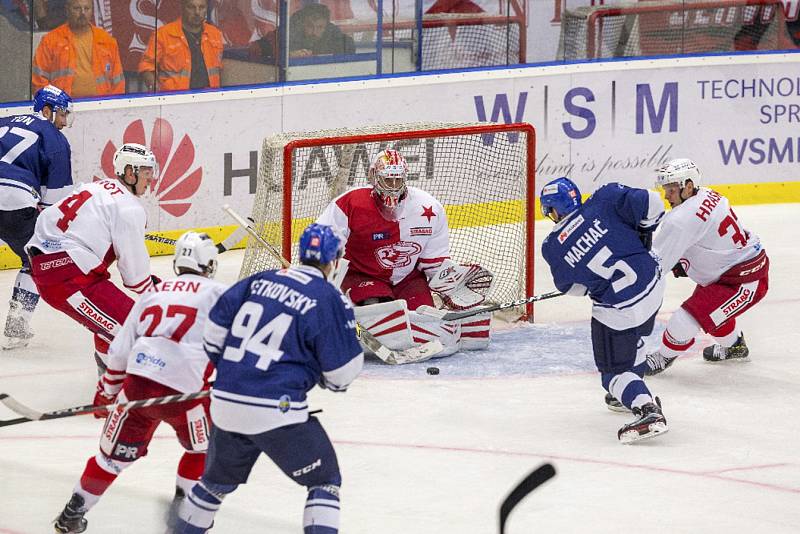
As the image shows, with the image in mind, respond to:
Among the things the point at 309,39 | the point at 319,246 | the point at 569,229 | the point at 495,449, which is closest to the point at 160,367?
the point at 319,246

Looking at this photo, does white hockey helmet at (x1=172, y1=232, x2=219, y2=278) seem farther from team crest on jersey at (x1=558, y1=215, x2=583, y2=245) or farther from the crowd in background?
the crowd in background

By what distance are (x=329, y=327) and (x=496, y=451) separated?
1.72 metres

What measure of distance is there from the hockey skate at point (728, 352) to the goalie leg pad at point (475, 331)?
3.17 ft

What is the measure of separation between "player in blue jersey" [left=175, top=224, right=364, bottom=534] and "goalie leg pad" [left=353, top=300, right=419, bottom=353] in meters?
2.57

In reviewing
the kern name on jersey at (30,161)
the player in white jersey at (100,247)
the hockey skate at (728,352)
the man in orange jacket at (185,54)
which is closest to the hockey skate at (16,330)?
the kern name on jersey at (30,161)

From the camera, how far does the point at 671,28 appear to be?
1012 centimetres

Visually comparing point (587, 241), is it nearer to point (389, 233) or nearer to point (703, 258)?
point (703, 258)

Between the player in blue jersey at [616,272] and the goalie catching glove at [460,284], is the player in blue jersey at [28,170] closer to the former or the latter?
the goalie catching glove at [460,284]

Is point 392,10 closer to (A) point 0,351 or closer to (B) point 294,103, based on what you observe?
(B) point 294,103

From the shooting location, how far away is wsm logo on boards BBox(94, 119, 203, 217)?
8492mm

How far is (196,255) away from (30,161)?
2.94m

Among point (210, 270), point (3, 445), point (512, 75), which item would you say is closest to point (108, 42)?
point (512, 75)

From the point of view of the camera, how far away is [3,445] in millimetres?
5219

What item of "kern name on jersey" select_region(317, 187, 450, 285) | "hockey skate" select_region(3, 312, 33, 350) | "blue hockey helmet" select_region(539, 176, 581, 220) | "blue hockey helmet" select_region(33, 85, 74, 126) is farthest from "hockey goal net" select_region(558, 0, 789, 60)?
"blue hockey helmet" select_region(539, 176, 581, 220)
